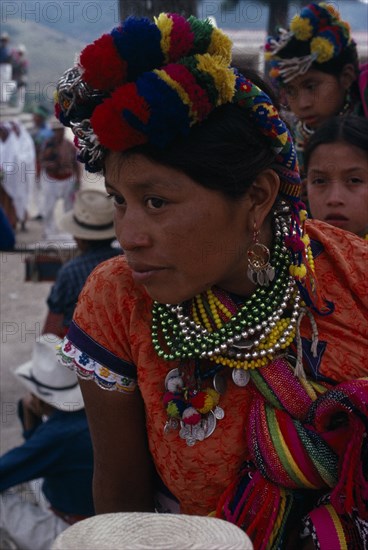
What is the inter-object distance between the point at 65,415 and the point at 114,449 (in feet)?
5.45

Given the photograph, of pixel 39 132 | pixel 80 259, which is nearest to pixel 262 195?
pixel 80 259

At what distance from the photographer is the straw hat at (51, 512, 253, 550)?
931 millimetres

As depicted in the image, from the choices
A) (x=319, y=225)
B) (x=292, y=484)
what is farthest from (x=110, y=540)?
(x=319, y=225)

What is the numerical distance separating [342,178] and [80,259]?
2243 millimetres

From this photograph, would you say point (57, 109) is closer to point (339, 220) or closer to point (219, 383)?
point (219, 383)

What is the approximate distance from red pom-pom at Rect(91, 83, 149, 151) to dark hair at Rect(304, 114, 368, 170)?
1.34 meters

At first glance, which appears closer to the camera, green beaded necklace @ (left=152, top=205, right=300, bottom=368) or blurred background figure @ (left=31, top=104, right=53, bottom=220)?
green beaded necklace @ (left=152, top=205, right=300, bottom=368)

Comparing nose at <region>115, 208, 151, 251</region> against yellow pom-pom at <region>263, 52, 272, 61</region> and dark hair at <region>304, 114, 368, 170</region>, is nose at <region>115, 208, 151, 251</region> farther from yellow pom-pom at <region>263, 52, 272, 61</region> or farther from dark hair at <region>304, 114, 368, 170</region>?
yellow pom-pom at <region>263, 52, 272, 61</region>

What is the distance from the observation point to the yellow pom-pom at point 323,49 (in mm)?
3443

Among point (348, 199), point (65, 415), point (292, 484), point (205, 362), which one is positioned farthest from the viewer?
point (65, 415)

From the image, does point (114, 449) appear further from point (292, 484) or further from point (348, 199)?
point (348, 199)

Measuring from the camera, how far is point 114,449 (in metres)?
1.87

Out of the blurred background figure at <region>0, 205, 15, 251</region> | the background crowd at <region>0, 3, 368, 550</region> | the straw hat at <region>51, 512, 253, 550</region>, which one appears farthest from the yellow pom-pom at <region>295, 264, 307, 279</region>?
the blurred background figure at <region>0, 205, 15, 251</region>

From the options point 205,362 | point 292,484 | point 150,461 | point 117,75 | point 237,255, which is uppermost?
point 117,75
